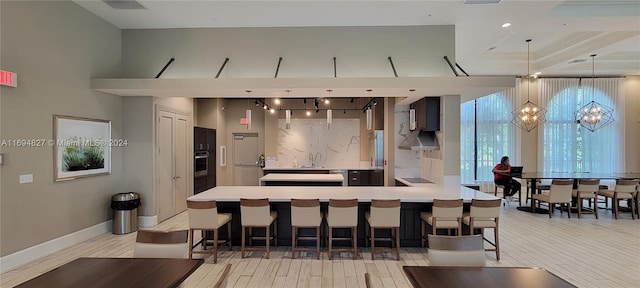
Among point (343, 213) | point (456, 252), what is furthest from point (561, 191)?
point (456, 252)

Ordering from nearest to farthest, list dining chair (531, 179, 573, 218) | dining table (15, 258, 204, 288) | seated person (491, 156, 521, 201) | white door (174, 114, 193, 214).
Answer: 1. dining table (15, 258, 204, 288)
2. dining chair (531, 179, 573, 218)
3. white door (174, 114, 193, 214)
4. seated person (491, 156, 521, 201)

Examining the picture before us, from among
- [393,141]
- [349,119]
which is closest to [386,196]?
[393,141]

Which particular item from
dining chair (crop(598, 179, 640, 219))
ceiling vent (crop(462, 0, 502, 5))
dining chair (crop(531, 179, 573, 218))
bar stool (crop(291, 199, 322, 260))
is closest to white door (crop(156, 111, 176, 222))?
bar stool (crop(291, 199, 322, 260))

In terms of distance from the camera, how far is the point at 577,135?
31.1ft

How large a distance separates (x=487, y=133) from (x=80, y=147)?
10364 mm

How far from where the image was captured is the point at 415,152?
23.4ft

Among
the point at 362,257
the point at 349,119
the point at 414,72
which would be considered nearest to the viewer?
the point at 362,257

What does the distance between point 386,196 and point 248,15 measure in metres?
3.78

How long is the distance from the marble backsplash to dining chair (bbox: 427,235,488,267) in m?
7.09

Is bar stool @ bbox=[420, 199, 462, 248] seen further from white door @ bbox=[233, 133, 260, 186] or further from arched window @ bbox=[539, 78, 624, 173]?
arched window @ bbox=[539, 78, 624, 173]

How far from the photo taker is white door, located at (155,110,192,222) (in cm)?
606

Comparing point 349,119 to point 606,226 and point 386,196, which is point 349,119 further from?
point 606,226

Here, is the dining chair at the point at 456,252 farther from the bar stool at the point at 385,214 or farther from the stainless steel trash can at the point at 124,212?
the stainless steel trash can at the point at 124,212

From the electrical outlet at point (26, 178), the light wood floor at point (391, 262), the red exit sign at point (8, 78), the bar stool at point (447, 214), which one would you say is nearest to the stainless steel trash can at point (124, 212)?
the light wood floor at point (391, 262)
